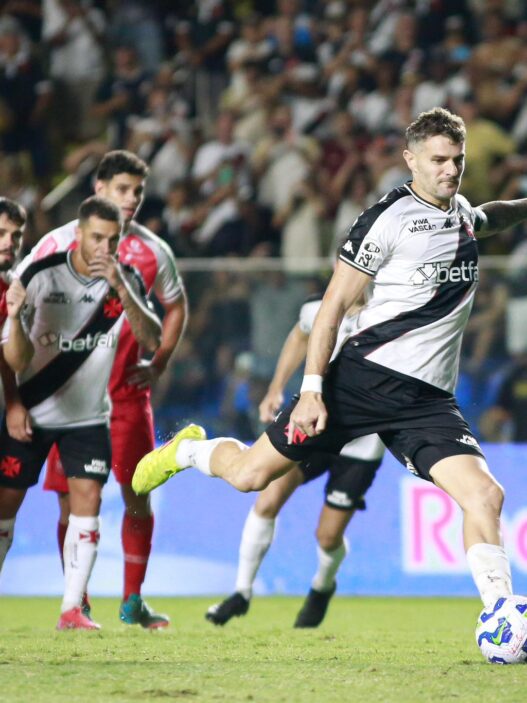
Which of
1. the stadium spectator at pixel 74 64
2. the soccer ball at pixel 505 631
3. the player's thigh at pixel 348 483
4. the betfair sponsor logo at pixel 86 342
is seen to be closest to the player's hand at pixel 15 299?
the betfair sponsor logo at pixel 86 342

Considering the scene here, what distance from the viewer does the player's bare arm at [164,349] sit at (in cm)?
768

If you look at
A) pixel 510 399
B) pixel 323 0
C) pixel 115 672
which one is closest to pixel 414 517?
pixel 510 399

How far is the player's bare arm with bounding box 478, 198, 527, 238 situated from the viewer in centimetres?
598

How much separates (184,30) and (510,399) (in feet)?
25.2

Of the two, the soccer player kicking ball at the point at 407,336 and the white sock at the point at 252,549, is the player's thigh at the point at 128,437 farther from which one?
the soccer player kicking ball at the point at 407,336

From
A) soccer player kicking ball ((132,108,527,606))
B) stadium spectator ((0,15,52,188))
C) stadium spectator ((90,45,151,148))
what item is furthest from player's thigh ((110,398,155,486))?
stadium spectator ((90,45,151,148))

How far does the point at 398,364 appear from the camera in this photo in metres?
5.55

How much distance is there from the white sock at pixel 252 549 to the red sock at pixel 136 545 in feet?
1.80

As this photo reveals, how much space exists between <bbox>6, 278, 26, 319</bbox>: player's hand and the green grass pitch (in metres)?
1.58

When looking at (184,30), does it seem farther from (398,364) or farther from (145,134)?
(398,364)

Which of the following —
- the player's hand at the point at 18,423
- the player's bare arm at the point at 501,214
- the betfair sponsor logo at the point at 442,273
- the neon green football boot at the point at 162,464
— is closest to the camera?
the betfair sponsor logo at the point at 442,273

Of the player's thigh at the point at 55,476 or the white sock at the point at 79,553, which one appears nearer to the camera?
the white sock at the point at 79,553

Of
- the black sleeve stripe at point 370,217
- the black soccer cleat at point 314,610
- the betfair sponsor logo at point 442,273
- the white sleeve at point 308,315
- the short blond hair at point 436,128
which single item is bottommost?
the black soccer cleat at point 314,610

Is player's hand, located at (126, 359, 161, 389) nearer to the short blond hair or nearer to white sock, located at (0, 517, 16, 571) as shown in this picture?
white sock, located at (0, 517, 16, 571)
